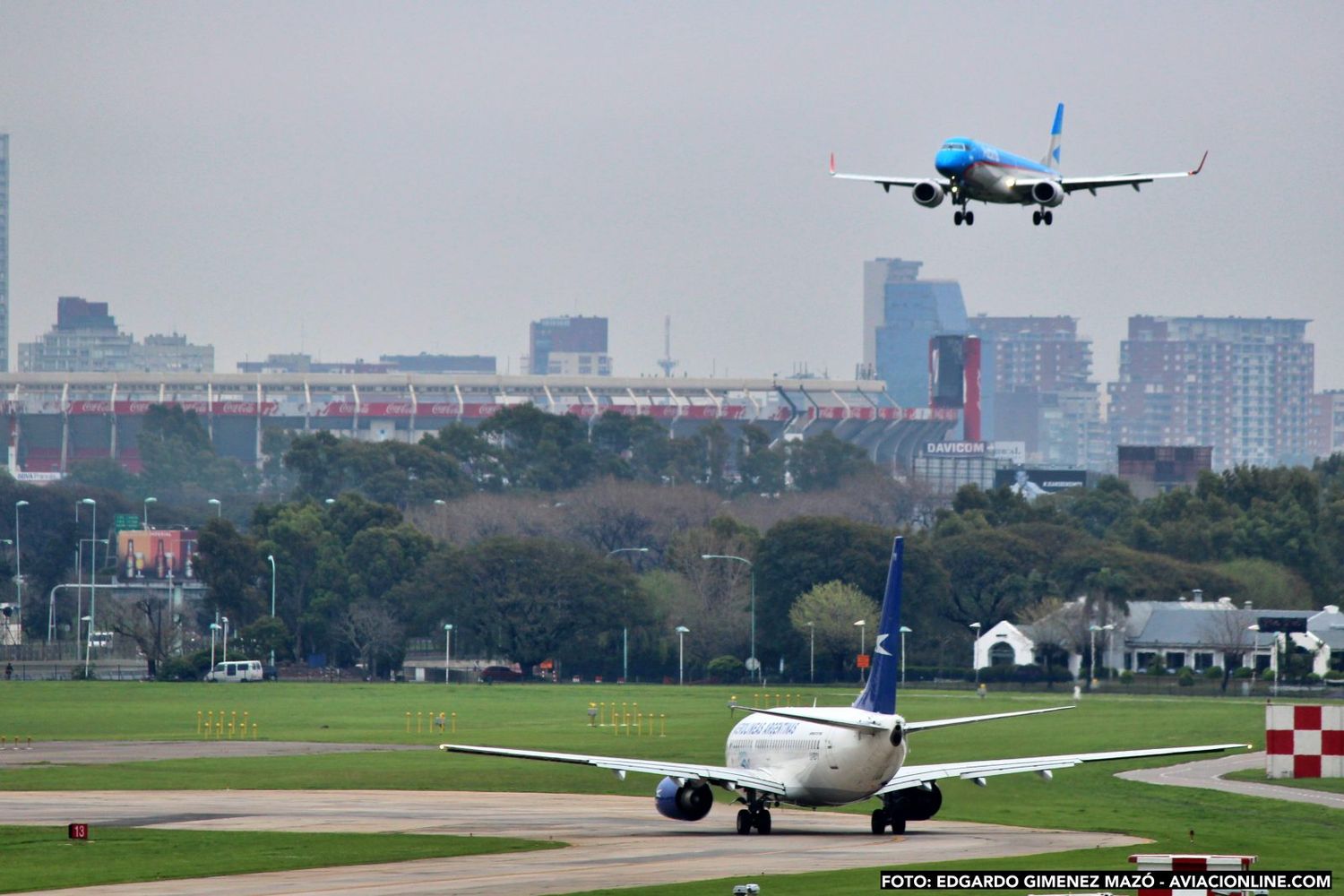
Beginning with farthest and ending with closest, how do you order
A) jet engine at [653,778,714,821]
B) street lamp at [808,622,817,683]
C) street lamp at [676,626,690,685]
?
street lamp at [676,626,690,685], street lamp at [808,622,817,683], jet engine at [653,778,714,821]

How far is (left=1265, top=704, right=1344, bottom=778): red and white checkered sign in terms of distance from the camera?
7825cm

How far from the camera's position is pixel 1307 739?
78.5 metres

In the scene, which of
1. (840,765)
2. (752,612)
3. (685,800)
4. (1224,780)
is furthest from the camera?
(752,612)

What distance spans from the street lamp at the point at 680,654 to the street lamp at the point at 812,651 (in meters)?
9.10

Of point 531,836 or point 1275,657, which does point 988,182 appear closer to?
point 531,836

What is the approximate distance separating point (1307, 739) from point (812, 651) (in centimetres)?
9496

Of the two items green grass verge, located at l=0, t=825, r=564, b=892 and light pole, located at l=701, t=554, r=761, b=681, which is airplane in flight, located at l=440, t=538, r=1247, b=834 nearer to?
green grass verge, located at l=0, t=825, r=564, b=892

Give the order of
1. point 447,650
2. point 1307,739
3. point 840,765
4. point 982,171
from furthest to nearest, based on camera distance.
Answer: point 447,650
point 1307,739
point 982,171
point 840,765

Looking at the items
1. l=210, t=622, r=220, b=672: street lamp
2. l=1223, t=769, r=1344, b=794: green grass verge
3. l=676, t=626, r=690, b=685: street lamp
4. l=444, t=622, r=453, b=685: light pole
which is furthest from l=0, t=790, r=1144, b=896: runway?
l=444, t=622, r=453, b=685: light pole

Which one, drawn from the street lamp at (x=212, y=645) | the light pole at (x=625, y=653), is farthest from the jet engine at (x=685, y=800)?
the light pole at (x=625, y=653)

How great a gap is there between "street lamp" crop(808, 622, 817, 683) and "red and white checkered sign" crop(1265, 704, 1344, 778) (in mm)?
92577

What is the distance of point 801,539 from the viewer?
620ft

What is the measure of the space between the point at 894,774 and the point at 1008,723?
51705 millimetres

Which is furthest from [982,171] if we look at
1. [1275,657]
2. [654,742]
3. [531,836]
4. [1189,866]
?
[1275,657]
